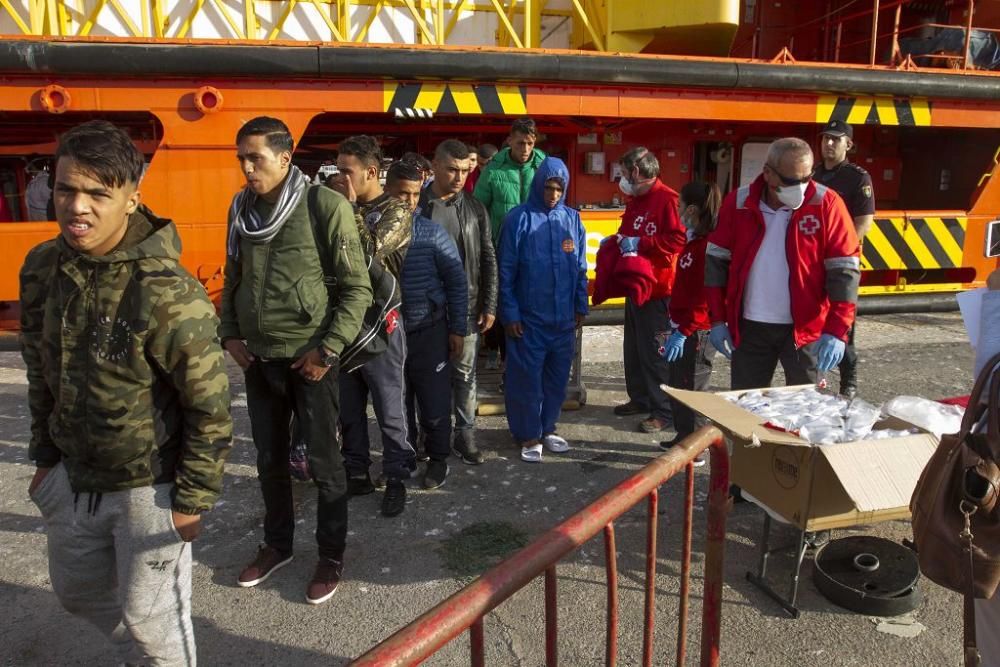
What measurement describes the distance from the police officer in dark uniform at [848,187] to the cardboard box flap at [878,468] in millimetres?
2354

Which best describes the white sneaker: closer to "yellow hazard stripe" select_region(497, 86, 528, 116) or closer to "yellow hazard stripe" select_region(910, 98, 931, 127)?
"yellow hazard stripe" select_region(497, 86, 528, 116)

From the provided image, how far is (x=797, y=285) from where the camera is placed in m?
3.32

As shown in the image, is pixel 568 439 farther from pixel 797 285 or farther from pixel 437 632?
pixel 437 632

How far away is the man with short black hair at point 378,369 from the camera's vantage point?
10.7 ft

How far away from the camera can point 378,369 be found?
3492mm

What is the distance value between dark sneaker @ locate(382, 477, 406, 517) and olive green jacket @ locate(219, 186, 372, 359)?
1.15 meters

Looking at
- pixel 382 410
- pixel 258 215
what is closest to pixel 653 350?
pixel 382 410

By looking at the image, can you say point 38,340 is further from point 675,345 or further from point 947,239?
point 947,239

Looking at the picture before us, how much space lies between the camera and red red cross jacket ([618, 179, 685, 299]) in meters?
4.43

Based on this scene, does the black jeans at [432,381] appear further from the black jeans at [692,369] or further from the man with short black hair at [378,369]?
the black jeans at [692,369]

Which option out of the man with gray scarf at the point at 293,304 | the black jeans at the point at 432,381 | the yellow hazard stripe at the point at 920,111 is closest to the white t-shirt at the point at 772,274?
the black jeans at the point at 432,381

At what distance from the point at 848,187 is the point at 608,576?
4160 mm

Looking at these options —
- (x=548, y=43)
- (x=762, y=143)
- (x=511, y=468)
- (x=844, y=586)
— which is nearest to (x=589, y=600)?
(x=844, y=586)

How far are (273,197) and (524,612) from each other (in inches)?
70.5
